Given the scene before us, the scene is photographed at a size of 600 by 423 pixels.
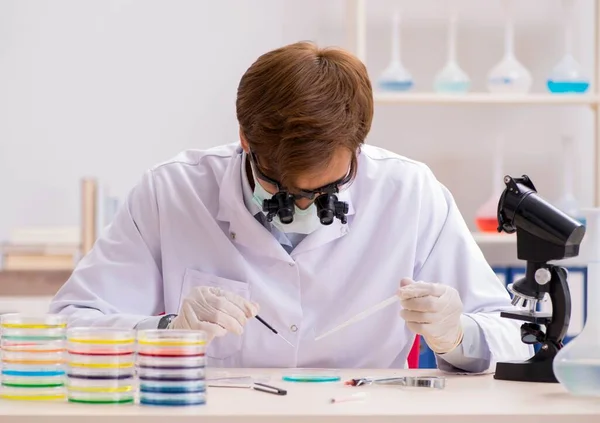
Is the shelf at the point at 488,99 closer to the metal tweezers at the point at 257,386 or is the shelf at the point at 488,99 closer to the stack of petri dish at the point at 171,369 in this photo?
the metal tweezers at the point at 257,386

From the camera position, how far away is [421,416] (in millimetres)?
1320

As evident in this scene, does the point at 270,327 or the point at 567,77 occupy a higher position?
the point at 567,77

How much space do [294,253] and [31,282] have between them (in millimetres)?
1814

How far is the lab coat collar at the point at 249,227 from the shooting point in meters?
2.18

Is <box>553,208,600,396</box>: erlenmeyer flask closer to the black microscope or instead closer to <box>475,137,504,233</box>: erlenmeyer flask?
the black microscope

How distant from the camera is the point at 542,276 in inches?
69.6

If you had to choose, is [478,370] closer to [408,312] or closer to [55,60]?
[408,312]

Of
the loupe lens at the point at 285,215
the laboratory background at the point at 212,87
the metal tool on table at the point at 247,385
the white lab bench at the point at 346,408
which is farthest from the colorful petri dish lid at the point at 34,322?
the laboratory background at the point at 212,87

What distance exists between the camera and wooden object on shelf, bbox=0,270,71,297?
3.67 meters

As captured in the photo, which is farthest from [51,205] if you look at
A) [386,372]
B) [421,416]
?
[421,416]

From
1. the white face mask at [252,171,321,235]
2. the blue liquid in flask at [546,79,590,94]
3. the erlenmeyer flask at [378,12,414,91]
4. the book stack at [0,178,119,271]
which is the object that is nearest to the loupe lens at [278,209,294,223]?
the white face mask at [252,171,321,235]

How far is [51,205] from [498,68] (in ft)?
6.57

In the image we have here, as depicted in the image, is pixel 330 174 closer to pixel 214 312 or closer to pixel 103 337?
pixel 214 312

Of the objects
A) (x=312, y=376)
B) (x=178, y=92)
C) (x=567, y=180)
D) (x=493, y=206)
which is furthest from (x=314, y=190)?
(x=178, y=92)
